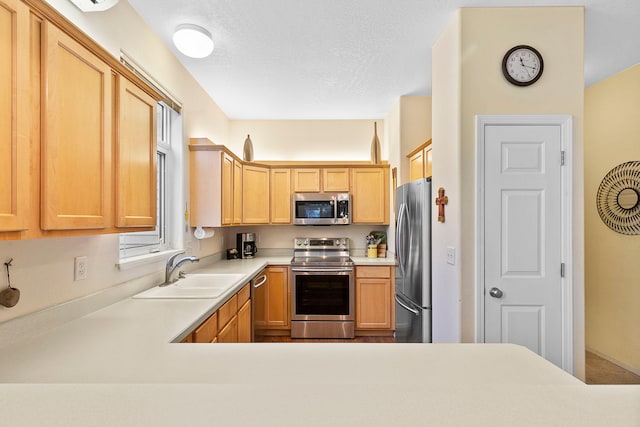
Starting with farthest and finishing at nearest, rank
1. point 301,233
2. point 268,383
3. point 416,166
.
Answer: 1. point 301,233
2. point 416,166
3. point 268,383

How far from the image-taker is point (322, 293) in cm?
358

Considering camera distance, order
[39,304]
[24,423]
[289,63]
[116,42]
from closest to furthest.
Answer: [24,423] → [39,304] → [116,42] → [289,63]

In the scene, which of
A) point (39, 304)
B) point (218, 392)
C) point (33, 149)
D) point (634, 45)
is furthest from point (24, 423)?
point (634, 45)

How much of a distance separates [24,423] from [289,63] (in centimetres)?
276

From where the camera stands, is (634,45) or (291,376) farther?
(634,45)

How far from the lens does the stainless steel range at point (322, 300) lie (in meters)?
3.54

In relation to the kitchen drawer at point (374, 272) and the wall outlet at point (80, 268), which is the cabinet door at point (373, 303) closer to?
the kitchen drawer at point (374, 272)

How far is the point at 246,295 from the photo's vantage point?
8.91 feet

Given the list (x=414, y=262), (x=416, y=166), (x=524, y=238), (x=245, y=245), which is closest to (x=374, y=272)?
(x=414, y=262)

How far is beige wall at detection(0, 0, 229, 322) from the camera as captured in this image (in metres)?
1.30

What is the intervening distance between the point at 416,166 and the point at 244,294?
2.05 m

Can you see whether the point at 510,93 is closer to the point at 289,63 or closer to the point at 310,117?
the point at 289,63

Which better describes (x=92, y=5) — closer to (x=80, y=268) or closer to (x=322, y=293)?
(x=80, y=268)

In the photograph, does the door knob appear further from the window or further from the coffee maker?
the coffee maker
